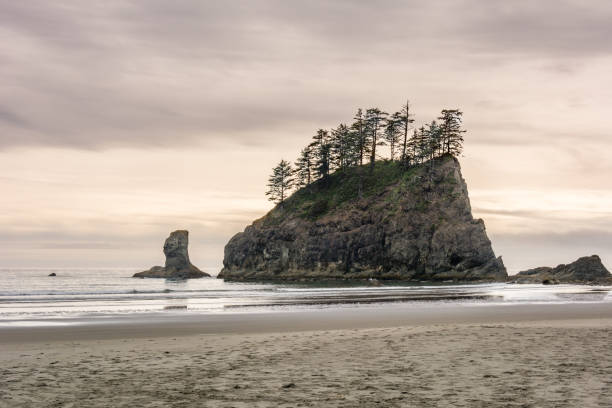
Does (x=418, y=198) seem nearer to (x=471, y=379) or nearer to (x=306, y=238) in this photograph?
(x=306, y=238)

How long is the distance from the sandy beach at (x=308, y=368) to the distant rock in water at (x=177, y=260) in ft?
404

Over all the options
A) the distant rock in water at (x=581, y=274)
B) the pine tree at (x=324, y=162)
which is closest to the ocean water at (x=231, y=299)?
the distant rock in water at (x=581, y=274)

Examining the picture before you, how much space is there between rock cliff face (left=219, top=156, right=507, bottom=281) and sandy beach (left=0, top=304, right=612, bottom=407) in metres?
73.1

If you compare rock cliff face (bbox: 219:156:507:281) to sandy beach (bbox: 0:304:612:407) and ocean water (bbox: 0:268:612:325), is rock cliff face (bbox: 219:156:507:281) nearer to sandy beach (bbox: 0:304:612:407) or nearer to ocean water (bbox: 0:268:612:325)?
ocean water (bbox: 0:268:612:325)

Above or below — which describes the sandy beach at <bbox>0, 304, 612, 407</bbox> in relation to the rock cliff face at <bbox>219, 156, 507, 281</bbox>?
below

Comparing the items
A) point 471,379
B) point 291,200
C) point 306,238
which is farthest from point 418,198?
point 471,379

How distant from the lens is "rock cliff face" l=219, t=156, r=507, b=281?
9031 centimetres

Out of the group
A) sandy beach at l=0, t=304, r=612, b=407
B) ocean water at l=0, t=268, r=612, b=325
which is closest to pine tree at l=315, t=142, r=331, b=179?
ocean water at l=0, t=268, r=612, b=325

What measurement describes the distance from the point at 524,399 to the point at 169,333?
14820mm

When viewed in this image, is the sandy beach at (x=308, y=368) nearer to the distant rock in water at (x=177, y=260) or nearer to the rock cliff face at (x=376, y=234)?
the rock cliff face at (x=376, y=234)

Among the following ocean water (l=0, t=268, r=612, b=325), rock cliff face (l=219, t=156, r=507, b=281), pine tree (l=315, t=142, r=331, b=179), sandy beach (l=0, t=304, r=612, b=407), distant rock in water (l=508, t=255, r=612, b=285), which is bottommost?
ocean water (l=0, t=268, r=612, b=325)

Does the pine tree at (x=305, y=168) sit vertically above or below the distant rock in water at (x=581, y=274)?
above

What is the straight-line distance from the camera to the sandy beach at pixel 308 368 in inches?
354

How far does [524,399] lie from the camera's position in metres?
8.73
